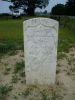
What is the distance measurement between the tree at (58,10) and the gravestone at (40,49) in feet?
146

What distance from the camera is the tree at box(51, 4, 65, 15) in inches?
2066

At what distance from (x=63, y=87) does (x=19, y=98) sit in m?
1.13

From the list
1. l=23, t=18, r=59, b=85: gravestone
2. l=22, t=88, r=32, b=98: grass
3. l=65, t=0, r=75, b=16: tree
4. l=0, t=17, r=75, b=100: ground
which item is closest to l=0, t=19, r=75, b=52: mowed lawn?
l=0, t=17, r=75, b=100: ground

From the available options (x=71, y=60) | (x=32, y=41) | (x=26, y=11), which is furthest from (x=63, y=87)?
(x=26, y=11)

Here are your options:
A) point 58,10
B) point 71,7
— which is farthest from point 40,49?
point 58,10

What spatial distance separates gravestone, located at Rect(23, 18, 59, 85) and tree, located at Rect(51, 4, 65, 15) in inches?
1747

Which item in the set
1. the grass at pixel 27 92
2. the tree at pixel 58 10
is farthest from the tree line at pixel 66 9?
the grass at pixel 27 92

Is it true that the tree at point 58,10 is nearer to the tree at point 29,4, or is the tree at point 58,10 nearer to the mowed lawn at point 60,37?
the tree at point 29,4

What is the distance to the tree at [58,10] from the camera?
172 feet

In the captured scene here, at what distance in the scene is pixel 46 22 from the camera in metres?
6.94

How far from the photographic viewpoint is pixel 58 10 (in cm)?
5422

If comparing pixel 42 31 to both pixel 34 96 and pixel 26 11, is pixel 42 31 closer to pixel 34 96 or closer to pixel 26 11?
pixel 34 96

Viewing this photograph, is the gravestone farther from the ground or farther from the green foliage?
the green foliage

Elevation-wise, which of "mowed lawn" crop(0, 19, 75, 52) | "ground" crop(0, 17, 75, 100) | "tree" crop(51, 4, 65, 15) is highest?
"ground" crop(0, 17, 75, 100)
